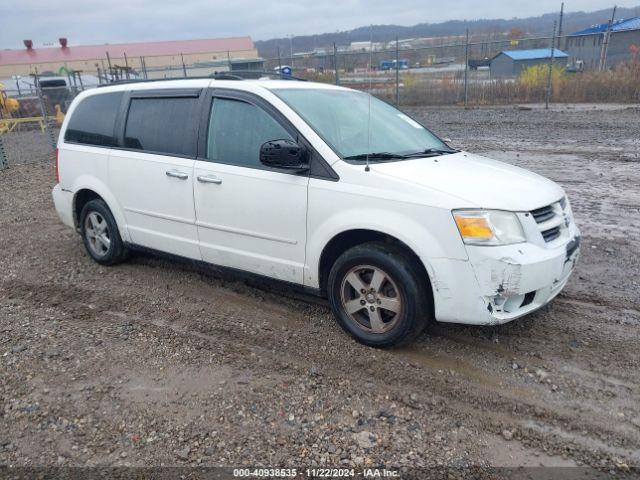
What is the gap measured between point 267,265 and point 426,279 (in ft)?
4.33

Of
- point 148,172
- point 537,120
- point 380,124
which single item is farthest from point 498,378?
point 537,120

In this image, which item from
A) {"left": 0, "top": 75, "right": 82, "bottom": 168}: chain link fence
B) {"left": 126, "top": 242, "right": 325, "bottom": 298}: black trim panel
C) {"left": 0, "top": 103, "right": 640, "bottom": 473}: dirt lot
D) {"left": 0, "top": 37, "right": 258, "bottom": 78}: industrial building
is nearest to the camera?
{"left": 0, "top": 103, "right": 640, "bottom": 473}: dirt lot

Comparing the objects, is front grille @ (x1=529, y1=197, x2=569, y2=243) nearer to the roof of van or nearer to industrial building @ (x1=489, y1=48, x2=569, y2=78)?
the roof of van

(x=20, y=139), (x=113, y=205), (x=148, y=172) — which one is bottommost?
(x=20, y=139)

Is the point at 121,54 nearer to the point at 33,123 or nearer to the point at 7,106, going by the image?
the point at 33,123

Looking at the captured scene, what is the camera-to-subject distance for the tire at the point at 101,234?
17.8 feet

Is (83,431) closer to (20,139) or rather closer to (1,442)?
(1,442)

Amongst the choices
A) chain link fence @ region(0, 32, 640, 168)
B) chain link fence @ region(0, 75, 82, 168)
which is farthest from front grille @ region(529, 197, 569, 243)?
chain link fence @ region(0, 32, 640, 168)

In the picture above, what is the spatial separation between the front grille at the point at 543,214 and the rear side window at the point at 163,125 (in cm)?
279

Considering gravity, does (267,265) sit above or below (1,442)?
above

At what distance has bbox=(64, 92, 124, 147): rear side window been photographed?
5277 millimetres

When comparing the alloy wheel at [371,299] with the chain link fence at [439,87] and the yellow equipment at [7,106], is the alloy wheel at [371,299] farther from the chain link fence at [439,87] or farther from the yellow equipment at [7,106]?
the yellow equipment at [7,106]

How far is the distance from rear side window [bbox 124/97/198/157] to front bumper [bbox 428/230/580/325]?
247 cm

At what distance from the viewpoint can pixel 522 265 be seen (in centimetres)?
325
